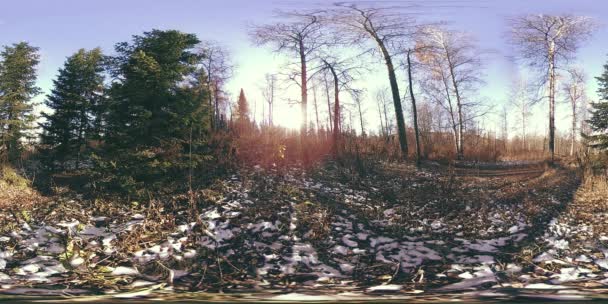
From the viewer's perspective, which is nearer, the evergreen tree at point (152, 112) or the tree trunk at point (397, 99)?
the evergreen tree at point (152, 112)

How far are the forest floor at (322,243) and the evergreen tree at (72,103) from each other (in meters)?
3.18

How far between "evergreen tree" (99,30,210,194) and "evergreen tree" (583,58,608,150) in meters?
9.34

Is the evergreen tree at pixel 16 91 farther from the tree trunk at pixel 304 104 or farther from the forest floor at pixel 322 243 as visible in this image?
the tree trunk at pixel 304 104

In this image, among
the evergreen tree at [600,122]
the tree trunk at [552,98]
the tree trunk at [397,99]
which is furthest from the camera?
the tree trunk at [552,98]

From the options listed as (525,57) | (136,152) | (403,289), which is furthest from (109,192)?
(525,57)

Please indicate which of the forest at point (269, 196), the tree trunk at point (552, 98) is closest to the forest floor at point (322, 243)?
the forest at point (269, 196)

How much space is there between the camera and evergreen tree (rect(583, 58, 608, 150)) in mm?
8547

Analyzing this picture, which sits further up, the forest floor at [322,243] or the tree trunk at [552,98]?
the tree trunk at [552,98]

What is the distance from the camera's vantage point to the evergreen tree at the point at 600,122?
8.55 meters

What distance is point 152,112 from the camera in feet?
23.1

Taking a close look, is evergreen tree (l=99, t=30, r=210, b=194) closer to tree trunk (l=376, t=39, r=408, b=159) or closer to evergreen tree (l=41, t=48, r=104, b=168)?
evergreen tree (l=41, t=48, r=104, b=168)

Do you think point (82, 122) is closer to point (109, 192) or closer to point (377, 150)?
point (109, 192)

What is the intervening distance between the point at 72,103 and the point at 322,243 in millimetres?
8752

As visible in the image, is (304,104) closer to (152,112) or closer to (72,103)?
(152,112)
